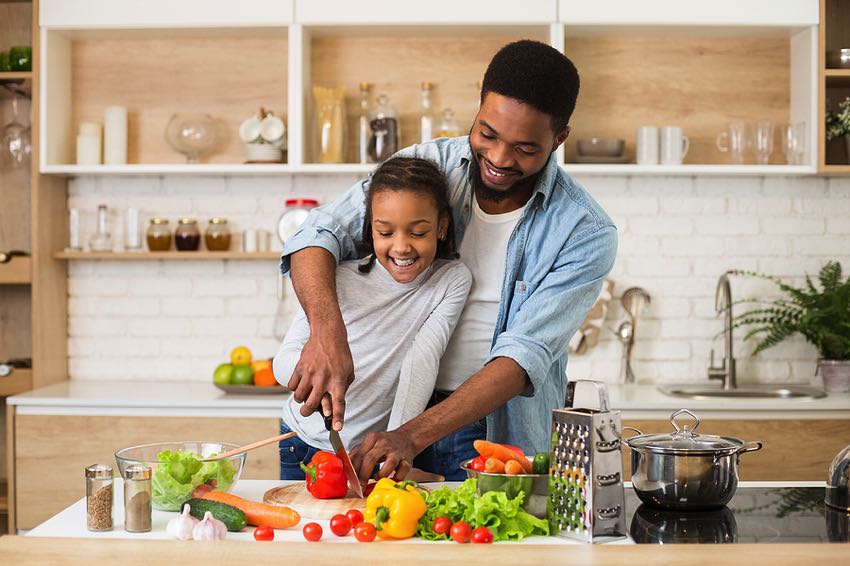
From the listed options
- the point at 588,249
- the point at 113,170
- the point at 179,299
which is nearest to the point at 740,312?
the point at 588,249

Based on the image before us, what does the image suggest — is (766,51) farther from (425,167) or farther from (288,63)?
(425,167)

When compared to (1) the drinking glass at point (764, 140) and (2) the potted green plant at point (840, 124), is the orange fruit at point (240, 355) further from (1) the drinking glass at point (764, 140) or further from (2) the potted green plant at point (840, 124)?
(2) the potted green plant at point (840, 124)

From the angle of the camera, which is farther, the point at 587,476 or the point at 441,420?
the point at 441,420

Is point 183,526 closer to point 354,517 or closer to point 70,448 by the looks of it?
point 354,517

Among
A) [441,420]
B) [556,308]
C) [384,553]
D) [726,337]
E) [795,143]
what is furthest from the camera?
[726,337]

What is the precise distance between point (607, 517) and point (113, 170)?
2887mm

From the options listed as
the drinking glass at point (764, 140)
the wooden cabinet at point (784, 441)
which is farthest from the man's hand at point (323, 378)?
the drinking glass at point (764, 140)

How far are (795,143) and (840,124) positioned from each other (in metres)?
0.20

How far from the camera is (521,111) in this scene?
192 cm

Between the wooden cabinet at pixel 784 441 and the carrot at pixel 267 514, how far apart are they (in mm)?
2041

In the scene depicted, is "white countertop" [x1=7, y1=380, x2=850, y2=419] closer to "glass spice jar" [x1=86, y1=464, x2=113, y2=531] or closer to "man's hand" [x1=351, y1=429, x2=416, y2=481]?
"man's hand" [x1=351, y1=429, x2=416, y2=481]

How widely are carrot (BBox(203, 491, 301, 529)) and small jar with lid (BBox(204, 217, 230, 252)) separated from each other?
243 cm

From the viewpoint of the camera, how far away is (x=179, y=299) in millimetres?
4152

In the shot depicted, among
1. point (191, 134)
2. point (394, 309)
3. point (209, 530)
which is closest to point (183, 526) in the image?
point (209, 530)
